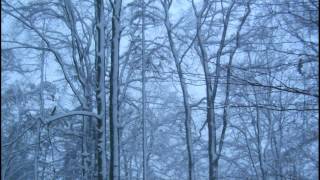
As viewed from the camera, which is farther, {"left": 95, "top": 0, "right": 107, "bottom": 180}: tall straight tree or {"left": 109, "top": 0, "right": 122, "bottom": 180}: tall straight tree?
{"left": 95, "top": 0, "right": 107, "bottom": 180}: tall straight tree

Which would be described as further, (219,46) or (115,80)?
(219,46)

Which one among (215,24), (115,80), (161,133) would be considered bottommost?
(161,133)

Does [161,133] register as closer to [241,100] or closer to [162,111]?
[162,111]

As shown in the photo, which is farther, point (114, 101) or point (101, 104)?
point (101, 104)

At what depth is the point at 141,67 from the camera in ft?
60.2

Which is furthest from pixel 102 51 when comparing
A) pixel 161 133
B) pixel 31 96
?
pixel 161 133

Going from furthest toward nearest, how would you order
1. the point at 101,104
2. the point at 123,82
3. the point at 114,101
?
the point at 123,82
the point at 101,104
the point at 114,101

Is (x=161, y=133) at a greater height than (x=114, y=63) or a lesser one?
lesser

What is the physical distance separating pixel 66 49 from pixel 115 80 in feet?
26.8

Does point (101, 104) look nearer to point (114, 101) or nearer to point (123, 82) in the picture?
point (114, 101)

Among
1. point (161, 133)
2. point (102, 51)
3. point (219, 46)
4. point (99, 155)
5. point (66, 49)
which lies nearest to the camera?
Result: point (99, 155)

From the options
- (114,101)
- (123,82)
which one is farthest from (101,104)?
(123,82)

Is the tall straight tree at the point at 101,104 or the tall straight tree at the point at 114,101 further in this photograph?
the tall straight tree at the point at 101,104

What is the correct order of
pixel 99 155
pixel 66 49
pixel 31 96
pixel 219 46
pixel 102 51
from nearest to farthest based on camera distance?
pixel 99 155
pixel 102 51
pixel 219 46
pixel 66 49
pixel 31 96
